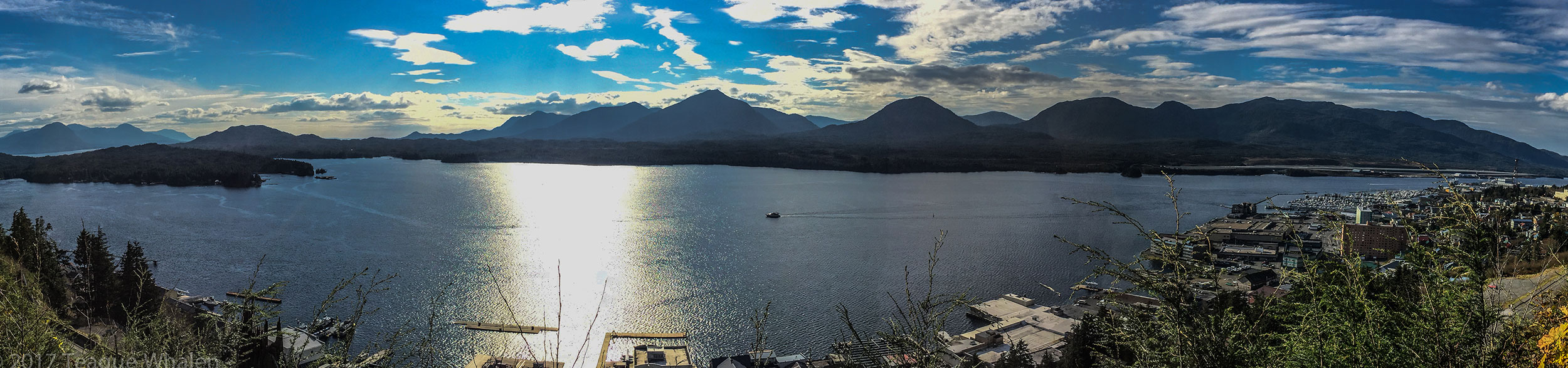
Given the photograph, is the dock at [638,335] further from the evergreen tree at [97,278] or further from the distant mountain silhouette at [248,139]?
the distant mountain silhouette at [248,139]

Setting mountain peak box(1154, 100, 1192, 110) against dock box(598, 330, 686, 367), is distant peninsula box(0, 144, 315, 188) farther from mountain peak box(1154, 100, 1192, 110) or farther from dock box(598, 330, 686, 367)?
mountain peak box(1154, 100, 1192, 110)

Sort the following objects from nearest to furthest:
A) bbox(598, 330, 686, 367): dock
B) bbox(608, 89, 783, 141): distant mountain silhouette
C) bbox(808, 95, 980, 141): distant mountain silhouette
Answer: bbox(598, 330, 686, 367): dock, bbox(808, 95, 980, 141): distant mountain silhouette, bbox(608, 89, 783, 141): distant mountain silhouette

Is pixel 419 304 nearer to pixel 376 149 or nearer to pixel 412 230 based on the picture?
pixel 412 230

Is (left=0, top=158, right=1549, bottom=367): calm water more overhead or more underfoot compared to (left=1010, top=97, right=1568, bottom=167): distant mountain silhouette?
more underfoot

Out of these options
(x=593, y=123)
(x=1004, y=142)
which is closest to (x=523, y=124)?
(x=593, y=123)

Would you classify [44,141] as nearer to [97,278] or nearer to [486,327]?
[97,278]

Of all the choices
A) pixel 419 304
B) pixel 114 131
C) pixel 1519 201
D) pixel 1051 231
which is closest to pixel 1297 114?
pixel 1519 201

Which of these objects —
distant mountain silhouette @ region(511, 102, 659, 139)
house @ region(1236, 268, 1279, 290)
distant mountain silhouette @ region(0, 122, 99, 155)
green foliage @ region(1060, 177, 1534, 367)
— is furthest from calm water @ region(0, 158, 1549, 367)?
distant mountain silhouette @ region(511, 102, 659, 139)
